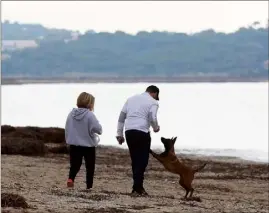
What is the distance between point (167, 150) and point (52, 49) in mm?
159651

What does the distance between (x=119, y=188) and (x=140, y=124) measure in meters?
2.63

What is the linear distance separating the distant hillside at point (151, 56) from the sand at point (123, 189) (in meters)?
135

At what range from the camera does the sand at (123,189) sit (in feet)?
31.0

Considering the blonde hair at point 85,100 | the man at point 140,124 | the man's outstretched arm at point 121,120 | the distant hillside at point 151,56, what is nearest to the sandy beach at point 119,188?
the man at point 140,124

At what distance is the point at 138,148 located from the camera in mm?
10523

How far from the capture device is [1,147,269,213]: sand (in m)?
9.46

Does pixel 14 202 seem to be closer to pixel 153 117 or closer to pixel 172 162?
pixel 153 117

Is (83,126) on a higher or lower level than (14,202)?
higher

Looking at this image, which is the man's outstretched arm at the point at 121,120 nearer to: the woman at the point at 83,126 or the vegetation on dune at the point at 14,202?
the woman at the point at 83,126

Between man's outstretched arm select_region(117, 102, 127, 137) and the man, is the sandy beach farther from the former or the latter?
man's outstretched arm select_region(117, 102, 127, 137)

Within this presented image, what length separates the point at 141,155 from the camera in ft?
34.7

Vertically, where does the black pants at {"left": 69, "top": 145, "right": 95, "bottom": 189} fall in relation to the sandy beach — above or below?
above

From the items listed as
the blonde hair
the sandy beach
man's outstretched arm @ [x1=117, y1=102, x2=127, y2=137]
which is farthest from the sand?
the blonde hair

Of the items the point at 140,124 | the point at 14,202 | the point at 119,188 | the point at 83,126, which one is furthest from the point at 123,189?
the point at 14,202
